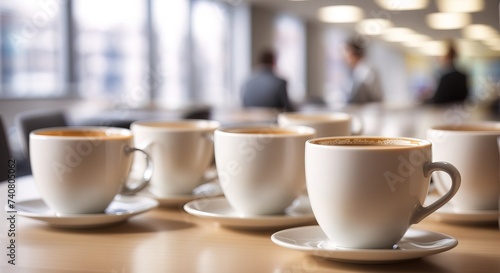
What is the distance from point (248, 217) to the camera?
708mm

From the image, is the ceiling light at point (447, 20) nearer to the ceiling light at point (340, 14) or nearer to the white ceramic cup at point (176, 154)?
the ceiling light at point (340, 14)

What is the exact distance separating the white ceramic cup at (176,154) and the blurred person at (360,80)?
4.74 m

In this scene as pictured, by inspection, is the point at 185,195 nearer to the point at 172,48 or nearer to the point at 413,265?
the point at 413,265

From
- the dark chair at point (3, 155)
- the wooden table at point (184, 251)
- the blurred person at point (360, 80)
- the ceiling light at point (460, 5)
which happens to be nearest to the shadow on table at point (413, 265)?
the wooden table at point (184, 251)

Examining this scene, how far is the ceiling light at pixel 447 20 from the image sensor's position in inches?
303

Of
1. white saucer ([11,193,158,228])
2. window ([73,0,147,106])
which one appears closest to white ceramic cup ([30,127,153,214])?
white saucer ([11,193,158,228])

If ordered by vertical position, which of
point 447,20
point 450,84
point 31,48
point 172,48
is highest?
point 447,20

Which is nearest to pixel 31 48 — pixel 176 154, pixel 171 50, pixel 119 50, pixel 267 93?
pixel 119 50

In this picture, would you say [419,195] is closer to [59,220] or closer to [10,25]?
[59,220]

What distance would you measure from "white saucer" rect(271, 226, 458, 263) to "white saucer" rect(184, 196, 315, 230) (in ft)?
0.20

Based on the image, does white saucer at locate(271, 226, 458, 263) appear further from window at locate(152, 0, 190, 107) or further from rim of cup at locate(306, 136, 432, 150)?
window at locate(152, 0, 190, 107)

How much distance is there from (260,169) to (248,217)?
5cm

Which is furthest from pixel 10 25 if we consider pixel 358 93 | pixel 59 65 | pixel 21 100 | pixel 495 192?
pixel 495 192

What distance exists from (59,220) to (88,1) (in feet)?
16.4
